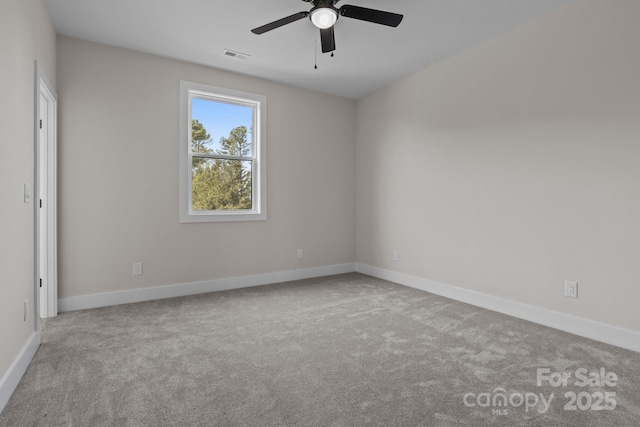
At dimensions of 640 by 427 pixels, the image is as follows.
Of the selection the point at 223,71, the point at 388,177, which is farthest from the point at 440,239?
the point at 223,71

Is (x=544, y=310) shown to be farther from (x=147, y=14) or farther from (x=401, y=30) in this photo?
(x=147, y=14)

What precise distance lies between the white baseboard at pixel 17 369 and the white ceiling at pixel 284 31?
8.68 feet

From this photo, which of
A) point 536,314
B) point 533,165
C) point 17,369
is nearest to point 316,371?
point 17,369

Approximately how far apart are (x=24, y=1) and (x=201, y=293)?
2.96 meters

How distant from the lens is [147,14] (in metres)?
2.94

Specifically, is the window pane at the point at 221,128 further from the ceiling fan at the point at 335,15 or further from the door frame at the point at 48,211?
the ceiling fan at the point at 335,15

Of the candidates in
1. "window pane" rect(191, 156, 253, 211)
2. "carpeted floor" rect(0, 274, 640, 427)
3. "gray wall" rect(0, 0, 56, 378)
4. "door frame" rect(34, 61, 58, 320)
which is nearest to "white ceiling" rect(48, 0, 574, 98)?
"gray wall" rect(0, 0, 56, 378)

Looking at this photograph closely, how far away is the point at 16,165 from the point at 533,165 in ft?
12.9

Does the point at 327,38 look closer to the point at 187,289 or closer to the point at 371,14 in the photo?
the point at 371,14

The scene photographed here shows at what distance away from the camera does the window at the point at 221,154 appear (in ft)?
12.9

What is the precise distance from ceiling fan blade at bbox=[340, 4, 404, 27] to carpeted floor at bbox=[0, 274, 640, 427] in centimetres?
237

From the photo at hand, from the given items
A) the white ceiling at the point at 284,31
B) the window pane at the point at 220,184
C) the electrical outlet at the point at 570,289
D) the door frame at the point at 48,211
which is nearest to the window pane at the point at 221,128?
the window pane at the point at 220,184

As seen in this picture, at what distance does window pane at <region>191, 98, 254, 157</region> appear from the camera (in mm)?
4086

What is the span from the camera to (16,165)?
2072 millimetres
